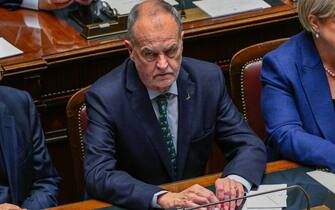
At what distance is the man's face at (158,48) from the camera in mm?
2768

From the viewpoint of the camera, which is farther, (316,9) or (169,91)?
(316,9)

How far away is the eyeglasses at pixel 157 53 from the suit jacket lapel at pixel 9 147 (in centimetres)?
52

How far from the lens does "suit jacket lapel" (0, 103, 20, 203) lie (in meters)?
2.89

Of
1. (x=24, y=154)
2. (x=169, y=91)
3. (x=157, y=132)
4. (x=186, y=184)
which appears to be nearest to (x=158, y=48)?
(x=169, y=91)

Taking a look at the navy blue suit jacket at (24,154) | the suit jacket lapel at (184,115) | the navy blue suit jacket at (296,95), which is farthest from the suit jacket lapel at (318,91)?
the navy blue suit jacket at (24,154)

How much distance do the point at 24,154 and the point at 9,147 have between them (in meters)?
0.06

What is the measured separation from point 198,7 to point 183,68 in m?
1.47

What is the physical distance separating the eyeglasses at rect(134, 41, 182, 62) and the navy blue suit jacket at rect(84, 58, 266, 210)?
16 centimetres

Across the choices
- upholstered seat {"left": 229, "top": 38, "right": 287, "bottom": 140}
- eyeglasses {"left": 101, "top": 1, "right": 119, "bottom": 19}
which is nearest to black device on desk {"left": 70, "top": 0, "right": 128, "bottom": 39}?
eyeglasses {"left": 101, "top": 1, "right": 119, "bottom": 19}

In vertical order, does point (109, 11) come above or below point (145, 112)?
below

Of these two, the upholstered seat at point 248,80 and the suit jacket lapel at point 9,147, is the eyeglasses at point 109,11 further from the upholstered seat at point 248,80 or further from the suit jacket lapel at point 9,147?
the suit jacket lapel at point 9,147

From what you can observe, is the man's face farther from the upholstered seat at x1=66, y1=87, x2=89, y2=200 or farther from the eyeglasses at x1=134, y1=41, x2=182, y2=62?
the upholstered seat at x1=66, y1=87, x2=89, y2=200

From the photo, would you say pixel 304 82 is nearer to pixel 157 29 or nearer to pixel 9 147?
pixel 157 29

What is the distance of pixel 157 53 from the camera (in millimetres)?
2791
